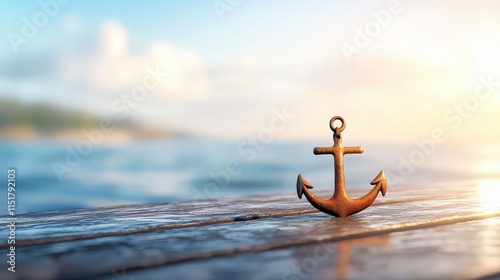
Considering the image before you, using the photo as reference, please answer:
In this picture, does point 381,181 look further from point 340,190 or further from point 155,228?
point 155,228

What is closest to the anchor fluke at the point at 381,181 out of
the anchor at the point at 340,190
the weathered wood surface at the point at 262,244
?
the anchor at the point at 340,190

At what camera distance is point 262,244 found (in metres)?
2.19

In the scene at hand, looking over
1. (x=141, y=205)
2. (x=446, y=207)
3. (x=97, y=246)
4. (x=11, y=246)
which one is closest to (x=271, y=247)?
(x=97, y=246)

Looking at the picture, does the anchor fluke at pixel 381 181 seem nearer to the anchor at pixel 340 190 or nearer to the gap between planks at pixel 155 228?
the anchor at pixel 340 190

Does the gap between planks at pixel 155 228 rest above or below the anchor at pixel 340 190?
below

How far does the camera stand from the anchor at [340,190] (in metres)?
3.01

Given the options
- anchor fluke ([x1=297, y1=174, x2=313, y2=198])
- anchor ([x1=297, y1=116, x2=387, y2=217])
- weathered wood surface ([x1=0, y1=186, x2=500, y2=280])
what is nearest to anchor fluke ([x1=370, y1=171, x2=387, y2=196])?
anchor ([x1=297, y1=116, x2=387, y2=217])

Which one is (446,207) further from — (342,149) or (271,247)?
(271,247)

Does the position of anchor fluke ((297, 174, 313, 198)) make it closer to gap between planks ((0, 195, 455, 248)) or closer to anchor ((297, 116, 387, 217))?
anchor ((297, 116, 387, 217))

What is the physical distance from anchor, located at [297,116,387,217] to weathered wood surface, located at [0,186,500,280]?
0.21 ft

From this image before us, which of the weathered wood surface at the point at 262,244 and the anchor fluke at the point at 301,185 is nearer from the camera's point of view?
the weathered wood surface at the point at 262,244

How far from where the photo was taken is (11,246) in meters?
2.32

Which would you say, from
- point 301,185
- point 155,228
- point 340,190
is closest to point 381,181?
point 340,190

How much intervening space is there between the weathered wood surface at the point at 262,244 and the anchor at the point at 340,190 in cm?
6
